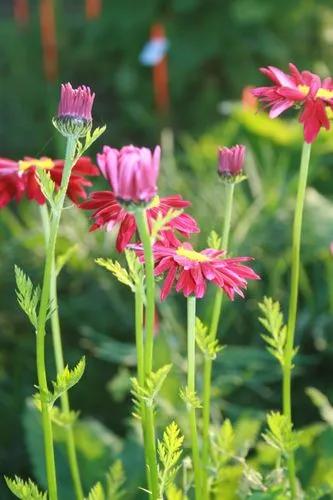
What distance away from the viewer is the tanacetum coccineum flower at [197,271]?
2.35 feet

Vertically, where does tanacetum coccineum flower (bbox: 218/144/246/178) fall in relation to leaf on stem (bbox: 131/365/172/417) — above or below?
above

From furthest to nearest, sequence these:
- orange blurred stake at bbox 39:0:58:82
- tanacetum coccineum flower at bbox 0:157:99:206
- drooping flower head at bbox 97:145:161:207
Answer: orange blurred stake at bbox 39:0:58:82 → tanacetum coccineum flower at bbox 0:157:99:206 → drooping flower head at bbox 97:145:161:207

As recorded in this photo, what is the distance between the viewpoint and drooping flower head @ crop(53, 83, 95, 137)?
653 mm

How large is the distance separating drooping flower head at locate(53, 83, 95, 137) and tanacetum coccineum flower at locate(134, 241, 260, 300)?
114 mm

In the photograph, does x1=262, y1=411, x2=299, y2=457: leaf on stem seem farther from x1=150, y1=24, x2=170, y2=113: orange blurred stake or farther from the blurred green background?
x1=150, y1=24, x2=170, y2=113: orange blurred stake

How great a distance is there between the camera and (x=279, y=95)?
768mm

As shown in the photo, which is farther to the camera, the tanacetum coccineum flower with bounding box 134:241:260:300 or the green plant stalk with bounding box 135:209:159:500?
the tanacetum coccineum flower with bounding box 134:241:260:300

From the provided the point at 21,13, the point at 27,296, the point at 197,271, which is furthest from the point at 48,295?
the point at 21,13

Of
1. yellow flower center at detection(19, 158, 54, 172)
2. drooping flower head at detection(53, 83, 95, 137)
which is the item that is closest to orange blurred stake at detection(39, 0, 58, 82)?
yellow flower center at detection(19, 158, 54, 172)

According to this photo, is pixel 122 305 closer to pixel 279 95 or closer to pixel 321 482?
pixel 321 482

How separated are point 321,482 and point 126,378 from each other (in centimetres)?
38

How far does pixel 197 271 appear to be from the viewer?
721mm

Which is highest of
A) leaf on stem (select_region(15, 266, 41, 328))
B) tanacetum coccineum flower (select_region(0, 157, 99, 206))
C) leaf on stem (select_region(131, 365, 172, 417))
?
tanacetum coccineum flower (select_region(0, 157, 99, 206))

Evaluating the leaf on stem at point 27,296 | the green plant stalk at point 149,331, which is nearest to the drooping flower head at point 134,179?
the green plant stalk at point 149,331
